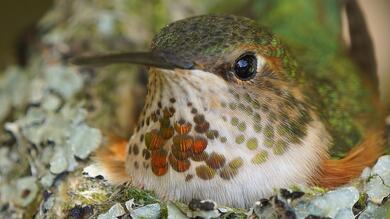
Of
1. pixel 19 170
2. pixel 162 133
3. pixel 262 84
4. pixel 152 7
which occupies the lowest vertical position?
pixel 19 170

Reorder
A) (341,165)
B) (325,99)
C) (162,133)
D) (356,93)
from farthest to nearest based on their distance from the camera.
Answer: (356,93)
(325,99)
(341,165)
(162,133)

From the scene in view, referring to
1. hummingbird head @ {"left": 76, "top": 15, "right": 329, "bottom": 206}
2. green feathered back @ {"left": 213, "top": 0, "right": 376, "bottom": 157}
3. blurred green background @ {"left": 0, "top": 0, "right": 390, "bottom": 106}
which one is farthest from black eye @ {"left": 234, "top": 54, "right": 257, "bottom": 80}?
blurred green background @ {"left": 0, "top": 0, "right": 390, "bottom": 106}

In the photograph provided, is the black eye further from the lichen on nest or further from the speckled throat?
the lichen on nest

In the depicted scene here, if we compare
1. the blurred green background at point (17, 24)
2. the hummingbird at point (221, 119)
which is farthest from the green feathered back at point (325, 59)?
the blurred green background at point (17, 24)

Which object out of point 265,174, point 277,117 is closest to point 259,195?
point 265,174

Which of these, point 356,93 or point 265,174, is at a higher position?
point 356,93

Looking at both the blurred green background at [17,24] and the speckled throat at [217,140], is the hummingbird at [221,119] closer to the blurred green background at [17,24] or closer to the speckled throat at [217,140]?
the speckled throat at [217,140]

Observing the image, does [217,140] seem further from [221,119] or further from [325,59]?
[325,59]

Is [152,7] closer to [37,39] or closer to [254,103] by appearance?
[37,39]
